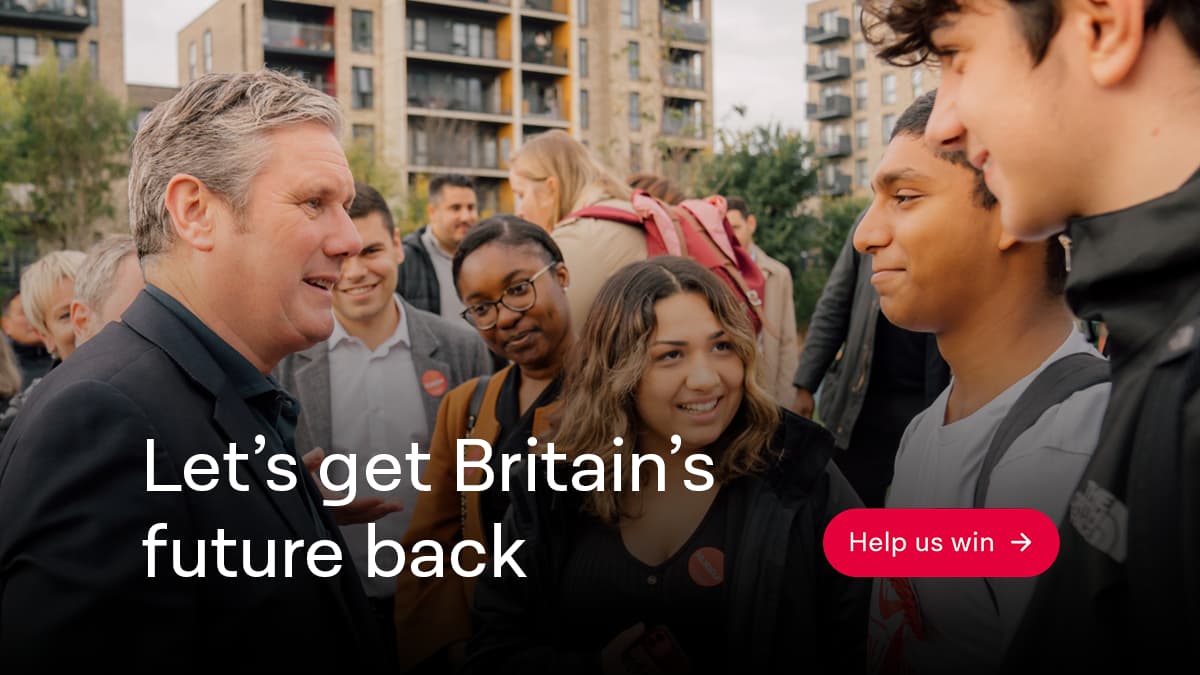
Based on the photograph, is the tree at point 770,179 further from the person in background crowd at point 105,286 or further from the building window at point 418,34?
the building window at point 418,34

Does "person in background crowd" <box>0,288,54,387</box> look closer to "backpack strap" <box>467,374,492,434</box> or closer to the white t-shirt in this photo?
"backpack strap" <box>467,374,492,434</box>

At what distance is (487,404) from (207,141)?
1.59 metres

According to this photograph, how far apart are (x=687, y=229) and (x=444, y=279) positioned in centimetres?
252

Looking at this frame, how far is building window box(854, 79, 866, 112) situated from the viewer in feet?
215

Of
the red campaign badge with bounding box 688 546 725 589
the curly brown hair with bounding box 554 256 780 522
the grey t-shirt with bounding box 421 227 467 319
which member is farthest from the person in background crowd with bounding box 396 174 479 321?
the red campaign badge with bounding box 688 546 725 589

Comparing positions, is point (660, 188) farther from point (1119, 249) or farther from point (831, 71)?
point (831, 71)

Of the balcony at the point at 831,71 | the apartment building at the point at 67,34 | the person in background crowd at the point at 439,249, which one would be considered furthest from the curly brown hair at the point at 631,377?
the balcony at the point at 831,71

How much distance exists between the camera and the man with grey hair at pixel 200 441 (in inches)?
64.7

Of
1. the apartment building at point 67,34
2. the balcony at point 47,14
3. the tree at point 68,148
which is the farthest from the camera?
the apartment building at point 67,34

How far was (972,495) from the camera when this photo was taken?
188 centimetres

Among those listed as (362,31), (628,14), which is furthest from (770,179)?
(362,31)

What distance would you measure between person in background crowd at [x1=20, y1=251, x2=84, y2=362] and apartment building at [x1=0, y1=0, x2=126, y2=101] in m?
39.0

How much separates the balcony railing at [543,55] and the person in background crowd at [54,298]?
139 feet

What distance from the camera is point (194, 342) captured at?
2041 millimetres
